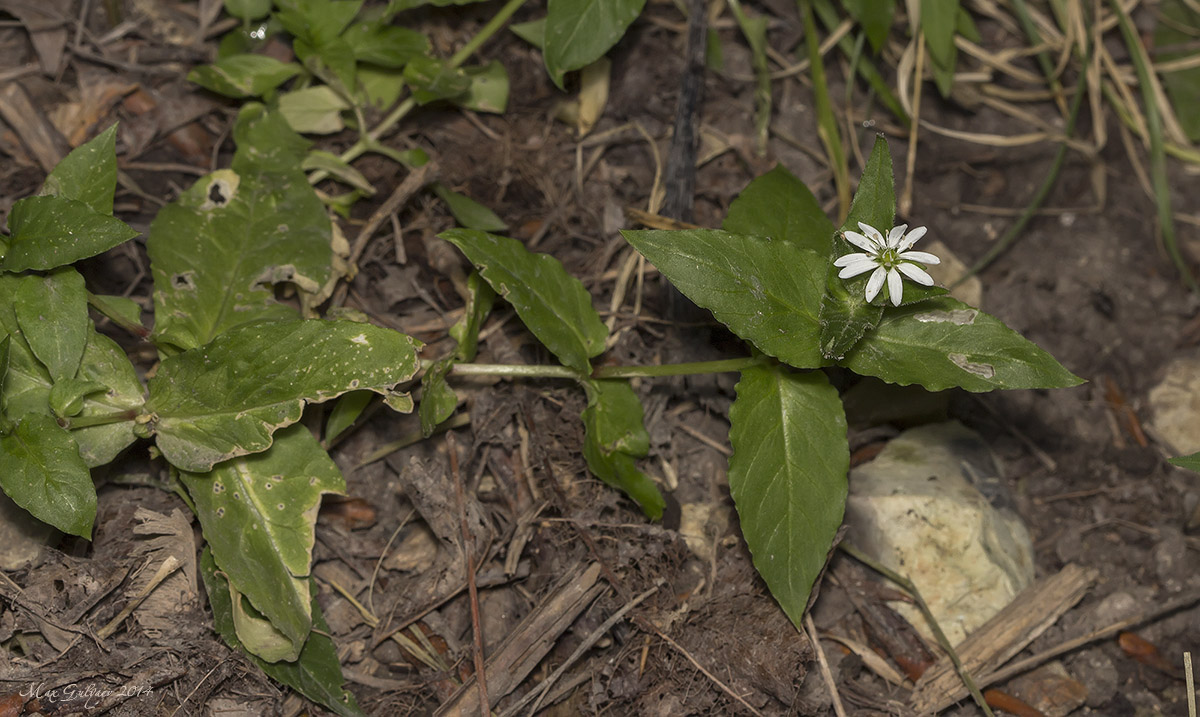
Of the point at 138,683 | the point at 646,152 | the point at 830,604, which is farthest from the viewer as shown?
the point at 646,152

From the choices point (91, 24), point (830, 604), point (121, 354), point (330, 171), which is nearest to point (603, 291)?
point (330, 171)

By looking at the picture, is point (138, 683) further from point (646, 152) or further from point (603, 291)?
point (646, 152)

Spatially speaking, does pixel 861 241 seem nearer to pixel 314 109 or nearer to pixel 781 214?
pixel 781 214

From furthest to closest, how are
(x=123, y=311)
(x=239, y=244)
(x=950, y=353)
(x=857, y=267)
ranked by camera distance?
1. (x=239, y=244)
2. (x=123, y=311)
3. (x=950, y=353)
4. (x=857, y=267)

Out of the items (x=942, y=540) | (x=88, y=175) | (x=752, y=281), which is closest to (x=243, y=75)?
(x=88, y=175)

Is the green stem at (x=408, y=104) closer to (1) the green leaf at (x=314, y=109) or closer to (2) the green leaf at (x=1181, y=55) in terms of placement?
(1) the green leaf at (x=314, y=109)
